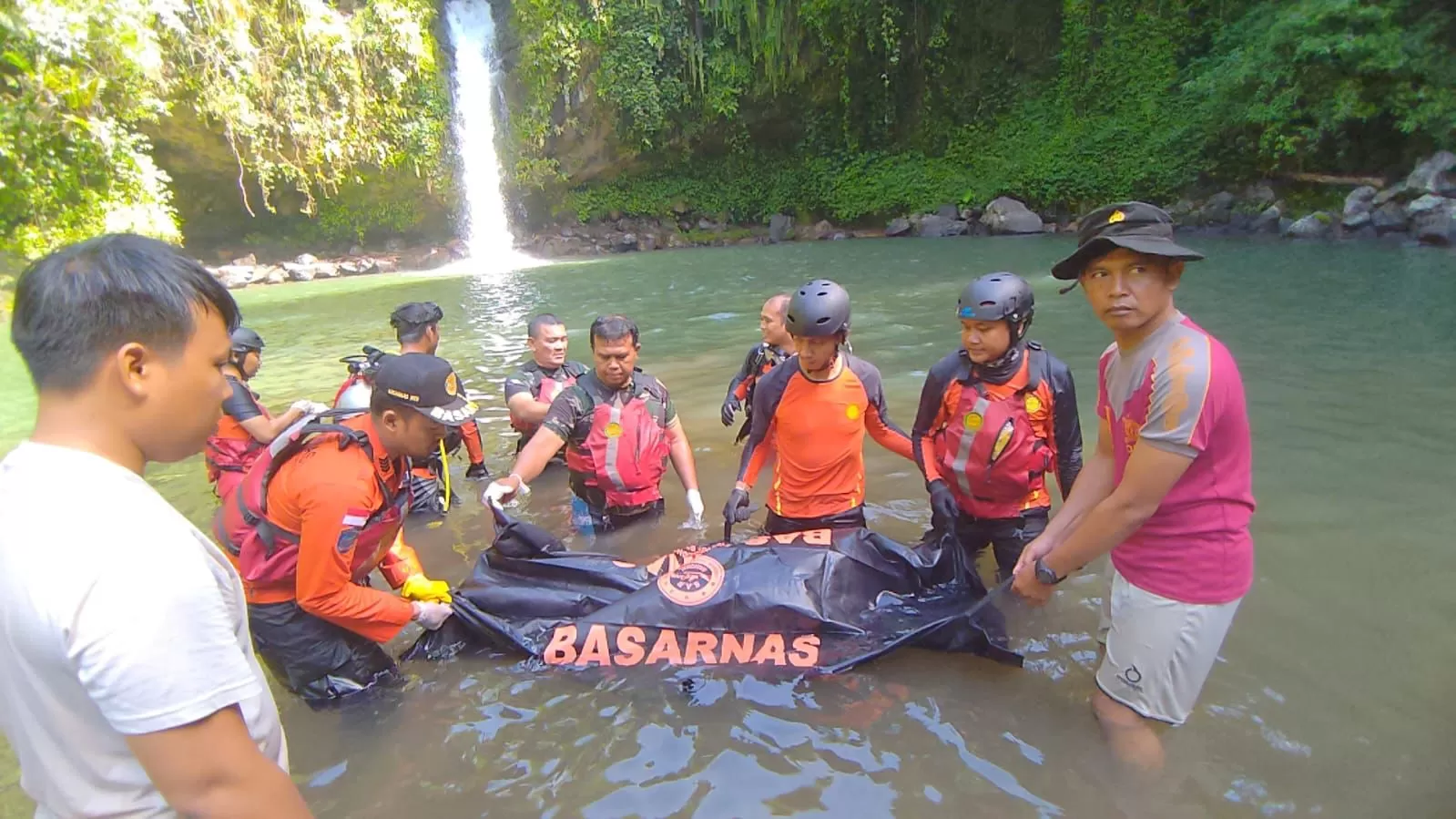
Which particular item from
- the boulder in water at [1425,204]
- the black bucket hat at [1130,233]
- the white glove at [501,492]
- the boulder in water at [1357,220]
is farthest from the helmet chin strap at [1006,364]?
the boulder in water at [1357,220]

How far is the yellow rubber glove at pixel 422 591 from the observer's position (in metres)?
3.36

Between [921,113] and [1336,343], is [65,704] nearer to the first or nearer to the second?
[1336,343]

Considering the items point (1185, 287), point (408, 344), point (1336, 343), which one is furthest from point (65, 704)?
point (1185, 287)

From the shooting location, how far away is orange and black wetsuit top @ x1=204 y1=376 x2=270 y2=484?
4.58 meters

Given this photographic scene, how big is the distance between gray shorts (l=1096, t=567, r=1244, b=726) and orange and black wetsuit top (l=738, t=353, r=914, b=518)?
63.8 inches

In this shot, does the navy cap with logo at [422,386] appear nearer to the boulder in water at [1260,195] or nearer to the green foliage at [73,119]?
the green foliage at [73,119]

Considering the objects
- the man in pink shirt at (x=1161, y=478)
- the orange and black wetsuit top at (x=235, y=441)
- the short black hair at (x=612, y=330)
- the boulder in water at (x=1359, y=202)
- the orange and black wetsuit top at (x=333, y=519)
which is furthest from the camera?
the boulder in water at (x=1359, y=202)

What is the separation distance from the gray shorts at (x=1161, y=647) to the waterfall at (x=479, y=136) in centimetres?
2643

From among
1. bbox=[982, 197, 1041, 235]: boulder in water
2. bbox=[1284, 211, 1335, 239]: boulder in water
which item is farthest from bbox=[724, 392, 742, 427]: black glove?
bbox=[982, 197, 1041, 235]: boulder in water

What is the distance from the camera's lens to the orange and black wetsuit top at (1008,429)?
366 centimetres

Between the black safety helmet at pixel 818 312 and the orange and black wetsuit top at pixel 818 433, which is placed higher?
the black safety helmet at pixel 818 312


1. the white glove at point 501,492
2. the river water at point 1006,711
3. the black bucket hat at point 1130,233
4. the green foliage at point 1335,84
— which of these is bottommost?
the river water at point 1006,711

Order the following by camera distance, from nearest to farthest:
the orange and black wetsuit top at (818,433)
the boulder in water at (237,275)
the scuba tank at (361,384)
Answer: the orange and black wetsuit top at (818,433), the scuba tank at (361,384), the boulder in water at (237,275)

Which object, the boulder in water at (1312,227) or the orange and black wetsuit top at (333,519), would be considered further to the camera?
the boulder in water at (1312,227)
